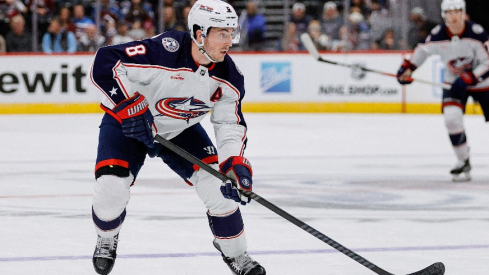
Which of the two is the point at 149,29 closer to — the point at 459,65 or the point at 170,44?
the point at 459,65

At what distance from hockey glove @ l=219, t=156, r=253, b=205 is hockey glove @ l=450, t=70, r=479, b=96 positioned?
11.9 feet

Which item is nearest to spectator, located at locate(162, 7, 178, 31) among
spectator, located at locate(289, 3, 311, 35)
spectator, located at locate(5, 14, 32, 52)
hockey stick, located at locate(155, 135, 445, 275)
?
spectator, located at locate(289, 3, 311, 35)

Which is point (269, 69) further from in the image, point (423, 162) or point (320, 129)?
point (423, 162)

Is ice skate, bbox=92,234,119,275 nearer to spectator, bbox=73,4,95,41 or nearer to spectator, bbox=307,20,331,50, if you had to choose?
spectator, bbox=73,4,95,41

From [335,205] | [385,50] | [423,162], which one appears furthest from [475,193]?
[385,50]

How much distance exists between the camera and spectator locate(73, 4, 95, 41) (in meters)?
11.7

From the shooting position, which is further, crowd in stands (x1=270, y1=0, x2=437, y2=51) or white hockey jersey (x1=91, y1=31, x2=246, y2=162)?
crowd in stands (x1=270, y1=0, x2=437, y2=51)

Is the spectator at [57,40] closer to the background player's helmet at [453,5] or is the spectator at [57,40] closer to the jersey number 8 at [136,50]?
the background player's helmet at [453,5]

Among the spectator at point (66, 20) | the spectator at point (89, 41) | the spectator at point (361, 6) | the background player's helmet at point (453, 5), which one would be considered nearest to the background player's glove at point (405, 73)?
the background player's helmet at point (453, 5)

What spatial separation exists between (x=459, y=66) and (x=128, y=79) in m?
3.93

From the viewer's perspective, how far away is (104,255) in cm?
331

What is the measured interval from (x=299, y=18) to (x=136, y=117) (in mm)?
9187

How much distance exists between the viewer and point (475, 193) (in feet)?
18.9

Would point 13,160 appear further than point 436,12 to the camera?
No
